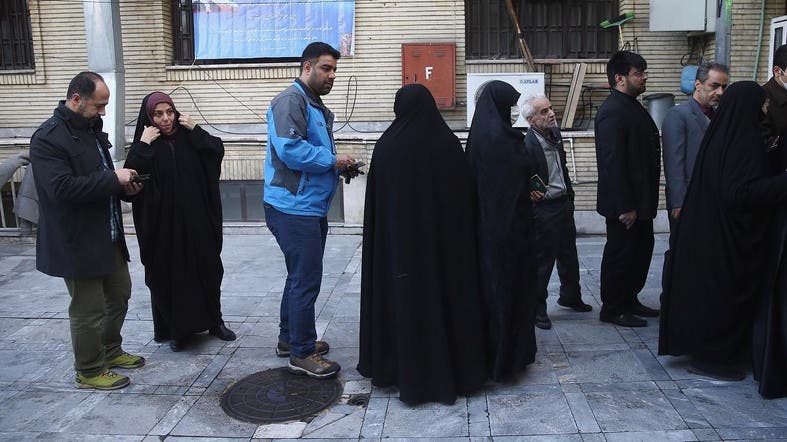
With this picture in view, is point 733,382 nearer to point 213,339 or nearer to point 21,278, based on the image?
point 213,339

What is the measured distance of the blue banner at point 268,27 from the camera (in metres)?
9.73

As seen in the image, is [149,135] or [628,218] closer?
[149,135]

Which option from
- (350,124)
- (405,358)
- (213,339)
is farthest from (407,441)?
(350,124)

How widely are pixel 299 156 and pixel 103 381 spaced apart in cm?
192

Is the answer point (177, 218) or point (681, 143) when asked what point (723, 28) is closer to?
point (681, 143)

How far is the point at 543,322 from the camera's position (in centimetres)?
541

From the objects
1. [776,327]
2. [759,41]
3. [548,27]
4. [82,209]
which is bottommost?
[776,327]

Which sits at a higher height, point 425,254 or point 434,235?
point 434,235

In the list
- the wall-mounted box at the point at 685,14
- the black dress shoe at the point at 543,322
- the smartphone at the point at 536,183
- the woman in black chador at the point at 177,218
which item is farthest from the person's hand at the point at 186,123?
the wall-mounted box at the point at 685,14

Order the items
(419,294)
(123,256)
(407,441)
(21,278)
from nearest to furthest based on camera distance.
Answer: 1. (407,441)
2. (419,294)
3. (123,256)
4. (21,278)

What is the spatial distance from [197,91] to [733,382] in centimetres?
805

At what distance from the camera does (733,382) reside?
168 inches

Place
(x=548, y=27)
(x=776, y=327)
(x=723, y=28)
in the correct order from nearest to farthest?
(x=776, y=327)
(x=723, y=28)
(x=548, y=27)

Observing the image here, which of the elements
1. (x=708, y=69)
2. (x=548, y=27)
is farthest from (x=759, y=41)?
(x=708, y=69)
